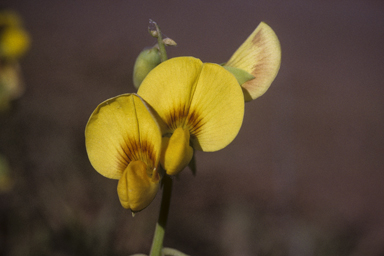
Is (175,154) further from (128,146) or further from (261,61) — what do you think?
(261,61)

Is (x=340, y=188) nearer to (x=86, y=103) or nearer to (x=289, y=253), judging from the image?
(x=289, y=253)

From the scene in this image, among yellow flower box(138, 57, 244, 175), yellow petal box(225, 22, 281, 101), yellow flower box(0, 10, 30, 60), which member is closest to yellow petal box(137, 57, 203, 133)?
yellow flower box(138, 57, 244, 175)

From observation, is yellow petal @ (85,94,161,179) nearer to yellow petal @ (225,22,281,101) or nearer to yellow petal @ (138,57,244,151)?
yellow petal @ (138,57,244,151)

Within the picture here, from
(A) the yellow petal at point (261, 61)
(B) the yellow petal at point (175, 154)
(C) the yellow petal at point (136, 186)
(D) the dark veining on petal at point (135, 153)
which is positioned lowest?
(C) the yellow petal at point (136, 186)

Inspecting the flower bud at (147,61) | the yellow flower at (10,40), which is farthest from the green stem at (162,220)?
the yellow flower at (10,40)

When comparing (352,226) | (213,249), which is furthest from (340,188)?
(213,249)

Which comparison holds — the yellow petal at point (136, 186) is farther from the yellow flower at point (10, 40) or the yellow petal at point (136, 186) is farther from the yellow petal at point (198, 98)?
the yellow flower at point (10, 40)
